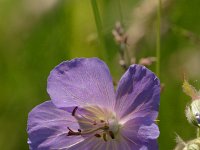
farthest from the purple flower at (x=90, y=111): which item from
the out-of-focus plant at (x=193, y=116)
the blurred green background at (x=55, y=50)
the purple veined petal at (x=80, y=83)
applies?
the blurred green background at (x=55, y=50)

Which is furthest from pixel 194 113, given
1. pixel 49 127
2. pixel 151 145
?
pixel 49 127

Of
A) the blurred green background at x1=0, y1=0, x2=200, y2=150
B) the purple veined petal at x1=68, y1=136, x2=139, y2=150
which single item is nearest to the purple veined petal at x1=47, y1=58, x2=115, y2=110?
the purple veined petal at x1=68, y1=136, x2=139, y2=150

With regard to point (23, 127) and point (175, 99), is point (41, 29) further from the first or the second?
point (175, 99)

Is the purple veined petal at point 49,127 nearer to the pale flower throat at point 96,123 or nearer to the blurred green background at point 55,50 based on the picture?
the pale flower throat at point 96,123

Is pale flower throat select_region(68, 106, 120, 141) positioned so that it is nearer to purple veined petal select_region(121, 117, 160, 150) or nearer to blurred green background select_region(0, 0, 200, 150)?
purple veined petal select_region(121, 117, 160, 150)

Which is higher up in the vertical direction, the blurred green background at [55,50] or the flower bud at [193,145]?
the blurred green background at [55,50]

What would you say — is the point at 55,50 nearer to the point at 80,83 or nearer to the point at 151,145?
the point at 80,83

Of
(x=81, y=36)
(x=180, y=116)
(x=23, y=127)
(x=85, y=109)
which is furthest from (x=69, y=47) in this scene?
(x=85, y=109)
